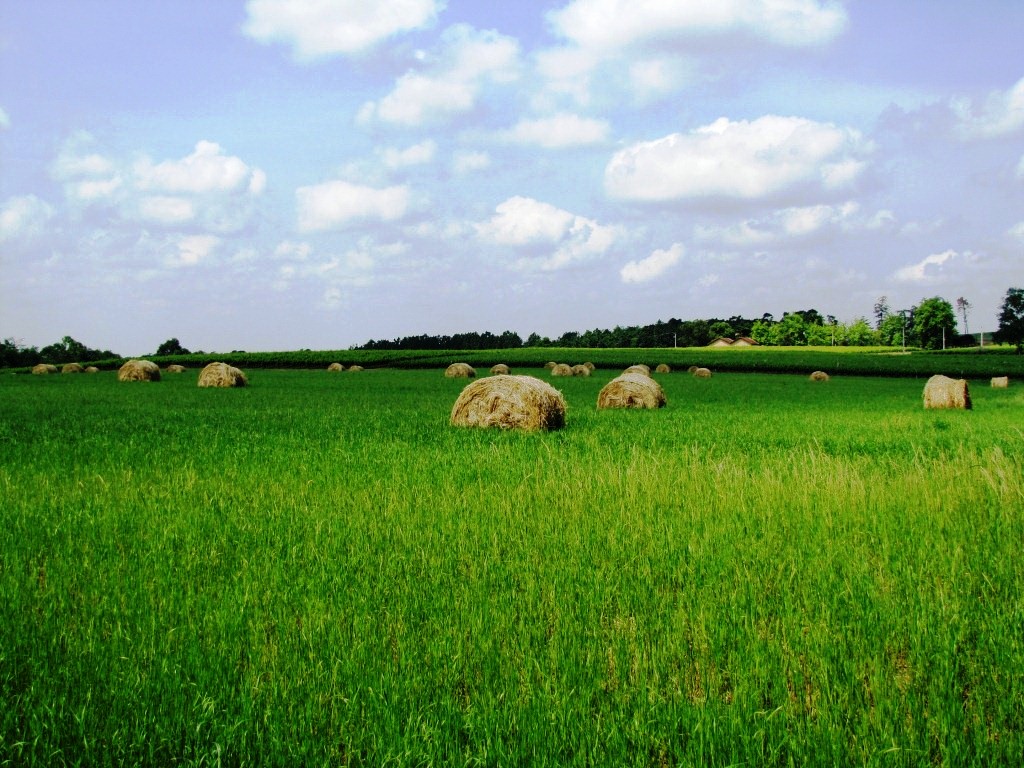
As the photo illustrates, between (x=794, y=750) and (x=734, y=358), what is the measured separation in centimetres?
6374

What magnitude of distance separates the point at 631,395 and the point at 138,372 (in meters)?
28.3

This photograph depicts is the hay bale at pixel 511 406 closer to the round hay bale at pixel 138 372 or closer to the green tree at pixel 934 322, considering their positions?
the round hay bale at pixel 138 372

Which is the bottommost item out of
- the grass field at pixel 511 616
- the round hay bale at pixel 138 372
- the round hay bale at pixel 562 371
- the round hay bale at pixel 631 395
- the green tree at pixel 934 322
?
the grass field at pixel 511 616

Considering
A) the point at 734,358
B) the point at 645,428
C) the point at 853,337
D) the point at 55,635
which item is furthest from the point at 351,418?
the point at 853,337

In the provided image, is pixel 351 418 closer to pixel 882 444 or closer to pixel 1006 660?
pixel 882 444

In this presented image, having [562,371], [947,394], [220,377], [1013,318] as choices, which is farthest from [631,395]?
[1013,318]

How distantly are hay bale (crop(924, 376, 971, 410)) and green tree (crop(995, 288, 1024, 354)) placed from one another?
10561 centimetres

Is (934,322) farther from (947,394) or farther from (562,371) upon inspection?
(947,394)

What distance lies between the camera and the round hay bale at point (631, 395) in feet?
68.9

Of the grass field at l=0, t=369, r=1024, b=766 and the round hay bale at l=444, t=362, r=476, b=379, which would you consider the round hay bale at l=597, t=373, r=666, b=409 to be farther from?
the round hay bale at l=444, t=362, r=476, b=379

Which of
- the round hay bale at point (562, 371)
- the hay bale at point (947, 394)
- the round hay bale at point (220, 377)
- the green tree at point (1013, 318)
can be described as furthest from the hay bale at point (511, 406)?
the green tree at point (1013, 318)

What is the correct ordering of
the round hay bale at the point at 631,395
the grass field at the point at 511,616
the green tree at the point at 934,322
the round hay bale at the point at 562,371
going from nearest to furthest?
the grass field at the point at 511,616 → the round hay bale at the point at 631,395 → the round hay bale at the point at 562,371 → the green tree at the point at 934,322

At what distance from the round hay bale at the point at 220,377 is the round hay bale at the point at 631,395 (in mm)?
19171

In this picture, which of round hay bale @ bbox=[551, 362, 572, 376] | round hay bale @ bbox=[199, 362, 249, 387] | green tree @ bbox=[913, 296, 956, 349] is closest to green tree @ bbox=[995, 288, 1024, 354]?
green tree @ bbox=[913, 296, 956, 349]
